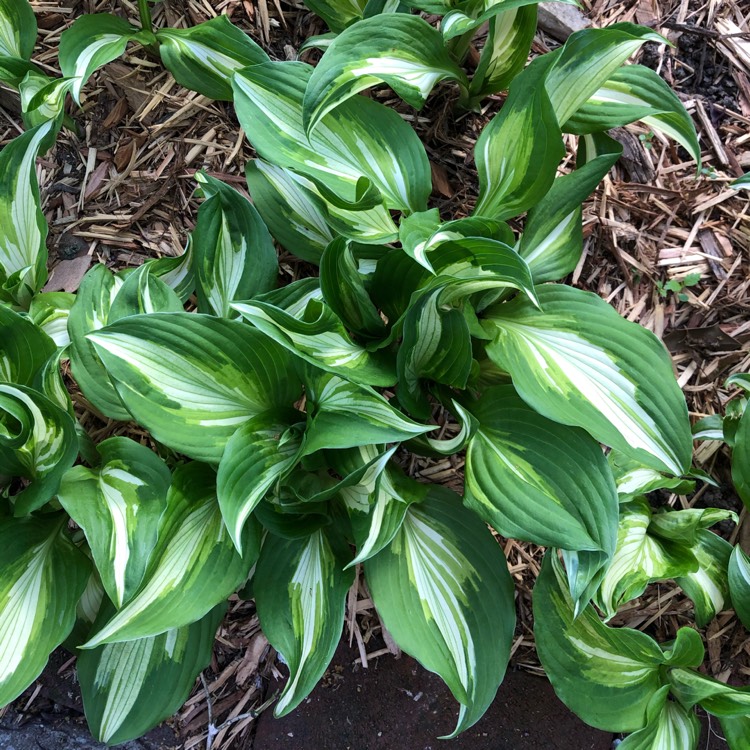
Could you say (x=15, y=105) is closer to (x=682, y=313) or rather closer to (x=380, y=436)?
(x=380, y=436)

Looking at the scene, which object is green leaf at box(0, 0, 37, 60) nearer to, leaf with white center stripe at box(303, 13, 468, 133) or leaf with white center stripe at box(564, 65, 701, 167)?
leaf with white center stripe at box(303, 13, 468, 133)

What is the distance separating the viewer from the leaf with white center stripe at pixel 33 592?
1.10 m

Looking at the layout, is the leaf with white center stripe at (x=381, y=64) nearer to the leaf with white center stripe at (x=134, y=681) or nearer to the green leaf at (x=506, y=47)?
the green leaf at (x=506, y=47)

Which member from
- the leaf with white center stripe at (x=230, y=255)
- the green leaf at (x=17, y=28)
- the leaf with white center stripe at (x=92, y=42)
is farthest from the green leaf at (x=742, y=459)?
the green leaf at (x=17, y=28)

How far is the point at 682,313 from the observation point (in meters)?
1.43

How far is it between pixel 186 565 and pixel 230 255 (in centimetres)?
56

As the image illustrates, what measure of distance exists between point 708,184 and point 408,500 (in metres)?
0.97

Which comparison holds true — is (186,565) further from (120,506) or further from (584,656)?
(584,656)

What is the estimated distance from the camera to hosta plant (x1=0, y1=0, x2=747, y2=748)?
102cm

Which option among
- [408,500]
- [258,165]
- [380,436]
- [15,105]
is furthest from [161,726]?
[15,105]

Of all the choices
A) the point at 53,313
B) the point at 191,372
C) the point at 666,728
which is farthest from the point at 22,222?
the point at 666,728

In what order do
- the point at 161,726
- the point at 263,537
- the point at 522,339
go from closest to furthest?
1. the point at 522,339
2. the point at 263,537
3. the point at 161,726

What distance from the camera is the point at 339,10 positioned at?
132cm

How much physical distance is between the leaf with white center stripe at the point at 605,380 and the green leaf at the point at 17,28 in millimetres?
1157
